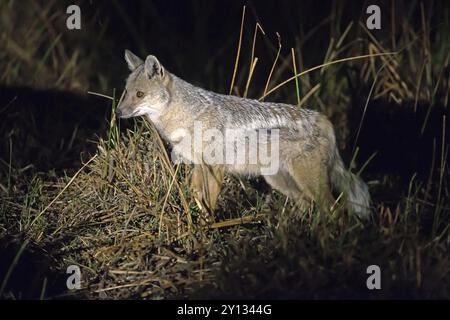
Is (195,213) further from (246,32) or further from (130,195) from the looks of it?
(246,32)

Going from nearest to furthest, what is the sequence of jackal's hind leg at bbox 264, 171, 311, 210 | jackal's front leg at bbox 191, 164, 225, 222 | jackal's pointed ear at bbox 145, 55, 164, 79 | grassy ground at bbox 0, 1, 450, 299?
grassy ground at bbox 0, 1, 450, 299, jackal's front leg at bbox 191, 164, 225, 222, jackal's pointed ear at bbox 145, 55, 164, 79, jackal's hind leg at bbox 264, 171, 311, 210

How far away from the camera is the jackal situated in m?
7.09

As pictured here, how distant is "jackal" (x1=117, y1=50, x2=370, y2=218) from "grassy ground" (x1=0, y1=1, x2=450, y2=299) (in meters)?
0.18

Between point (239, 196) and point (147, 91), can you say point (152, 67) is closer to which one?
point (147, 91)

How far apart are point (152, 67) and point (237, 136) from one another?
910mm

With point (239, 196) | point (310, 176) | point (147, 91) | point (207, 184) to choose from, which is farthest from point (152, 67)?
point (310, 176)

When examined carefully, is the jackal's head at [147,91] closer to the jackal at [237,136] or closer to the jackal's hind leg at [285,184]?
the jackal at [237,136]

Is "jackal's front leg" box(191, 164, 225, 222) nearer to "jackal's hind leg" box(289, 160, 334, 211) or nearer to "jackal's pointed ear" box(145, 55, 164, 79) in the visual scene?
"jackal's hind leg" box(289, 160, 334, 211)

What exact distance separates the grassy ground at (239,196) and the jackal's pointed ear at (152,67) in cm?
49

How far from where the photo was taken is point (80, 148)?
8.64 meters

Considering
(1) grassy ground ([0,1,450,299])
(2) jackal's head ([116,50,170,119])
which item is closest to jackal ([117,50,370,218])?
(2) jackal's head ([116,50,170,119])

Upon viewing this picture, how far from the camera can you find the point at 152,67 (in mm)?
7098

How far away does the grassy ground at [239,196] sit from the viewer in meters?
5.84

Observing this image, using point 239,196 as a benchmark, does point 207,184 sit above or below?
above
